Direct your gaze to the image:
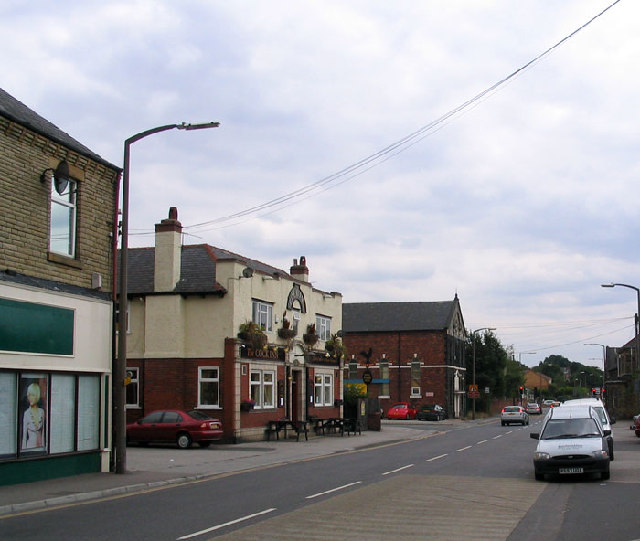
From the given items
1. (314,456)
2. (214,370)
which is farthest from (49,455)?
(214,370)

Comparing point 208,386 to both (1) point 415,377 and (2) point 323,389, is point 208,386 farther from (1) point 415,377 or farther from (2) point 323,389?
(1) point 415,377

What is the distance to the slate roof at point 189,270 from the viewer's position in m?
33.3

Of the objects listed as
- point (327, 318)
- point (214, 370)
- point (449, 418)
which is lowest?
point (449, 418)

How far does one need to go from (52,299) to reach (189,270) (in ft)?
53.1

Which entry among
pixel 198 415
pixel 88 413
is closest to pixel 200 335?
pixel 198 415

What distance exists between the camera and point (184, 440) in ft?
96.3

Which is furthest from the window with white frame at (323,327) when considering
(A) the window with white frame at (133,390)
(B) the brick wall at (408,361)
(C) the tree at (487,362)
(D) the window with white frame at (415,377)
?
(C) the tree at (487,362)

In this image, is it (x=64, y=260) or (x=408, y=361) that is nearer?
(x=64, y=260)

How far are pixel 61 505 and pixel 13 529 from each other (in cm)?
295

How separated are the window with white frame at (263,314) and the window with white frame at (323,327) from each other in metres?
5.85

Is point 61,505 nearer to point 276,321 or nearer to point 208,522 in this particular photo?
point 208,522

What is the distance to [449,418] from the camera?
235 feet

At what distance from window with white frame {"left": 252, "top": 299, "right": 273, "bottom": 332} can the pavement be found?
4.96 m

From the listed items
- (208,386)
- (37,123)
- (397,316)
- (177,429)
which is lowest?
(177,429)
